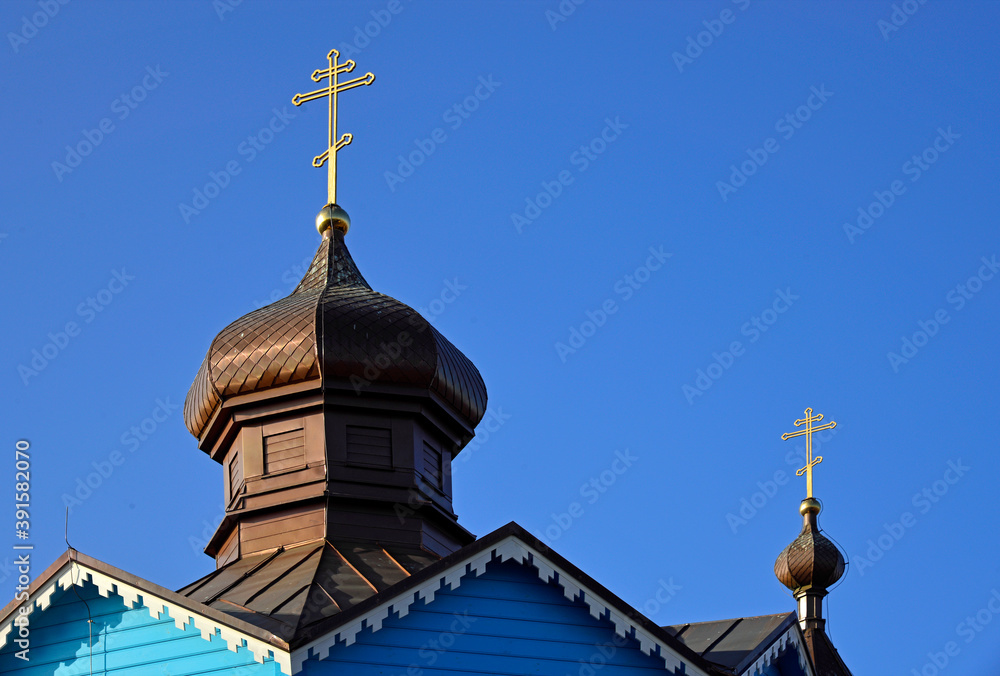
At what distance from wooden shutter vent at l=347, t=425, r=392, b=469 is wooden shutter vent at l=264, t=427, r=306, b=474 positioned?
57cm

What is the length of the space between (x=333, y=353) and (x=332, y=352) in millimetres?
17

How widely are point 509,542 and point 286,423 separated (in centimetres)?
523

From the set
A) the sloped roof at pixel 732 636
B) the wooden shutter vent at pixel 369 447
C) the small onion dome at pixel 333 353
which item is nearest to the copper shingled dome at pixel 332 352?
the small onion dome at pixel 333 353

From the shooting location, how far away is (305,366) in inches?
826

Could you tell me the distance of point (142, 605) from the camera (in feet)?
53.9

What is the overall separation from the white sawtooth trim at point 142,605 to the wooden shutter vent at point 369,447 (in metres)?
4.63

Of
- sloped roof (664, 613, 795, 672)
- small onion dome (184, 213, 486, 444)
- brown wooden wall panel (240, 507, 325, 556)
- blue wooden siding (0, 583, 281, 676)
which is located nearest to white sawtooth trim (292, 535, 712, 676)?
sloped roof (664, 613, 795, 672)

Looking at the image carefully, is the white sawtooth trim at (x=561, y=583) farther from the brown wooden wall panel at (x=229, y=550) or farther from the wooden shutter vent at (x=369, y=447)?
the brown wooden wall panel at (x=229, y=550)

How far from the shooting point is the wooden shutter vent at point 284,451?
20750 mm

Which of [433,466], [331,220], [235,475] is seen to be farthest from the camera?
[331,220]

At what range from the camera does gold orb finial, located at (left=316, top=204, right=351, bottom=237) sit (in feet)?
76.9

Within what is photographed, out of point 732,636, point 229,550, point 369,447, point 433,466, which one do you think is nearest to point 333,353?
point 369,447

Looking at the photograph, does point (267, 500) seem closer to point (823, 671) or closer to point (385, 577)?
point (385, 577)

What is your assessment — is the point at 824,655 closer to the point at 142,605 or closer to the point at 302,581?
the point at 302,581
